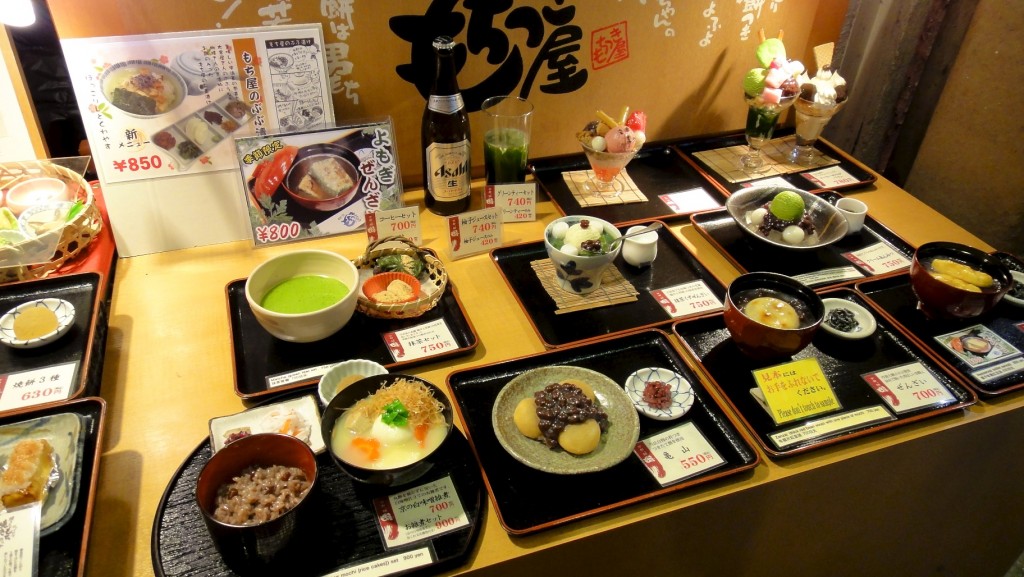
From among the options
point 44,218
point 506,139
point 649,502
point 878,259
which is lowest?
point 649,502

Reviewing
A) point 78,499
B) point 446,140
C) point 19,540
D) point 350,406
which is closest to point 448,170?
point 446,140

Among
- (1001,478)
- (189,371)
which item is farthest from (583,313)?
(1001,478)

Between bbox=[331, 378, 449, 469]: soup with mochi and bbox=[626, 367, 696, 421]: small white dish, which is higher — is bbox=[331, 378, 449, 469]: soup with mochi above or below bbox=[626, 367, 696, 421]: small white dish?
above

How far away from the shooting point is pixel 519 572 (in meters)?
1.24

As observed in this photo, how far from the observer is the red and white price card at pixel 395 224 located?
180 centimetres

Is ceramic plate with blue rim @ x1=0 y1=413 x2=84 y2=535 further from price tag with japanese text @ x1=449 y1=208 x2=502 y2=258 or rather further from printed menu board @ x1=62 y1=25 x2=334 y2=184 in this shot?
price tag with japanese text @ x1=449 y1=208 x2=502 y2=258

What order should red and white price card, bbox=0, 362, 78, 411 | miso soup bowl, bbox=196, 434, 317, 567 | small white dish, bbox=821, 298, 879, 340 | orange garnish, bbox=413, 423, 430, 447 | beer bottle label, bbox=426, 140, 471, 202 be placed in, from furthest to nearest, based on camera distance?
beer bottle label, bbox=426, 140, 471, 202, small white dish, bbox=821, 298, 879, 340, red and white price card, bbox=0, 362, 78, 411, orange garnish, bbox=413, 423, 430, 447, miso soup bowl, bbox=196, 434, 317, 567

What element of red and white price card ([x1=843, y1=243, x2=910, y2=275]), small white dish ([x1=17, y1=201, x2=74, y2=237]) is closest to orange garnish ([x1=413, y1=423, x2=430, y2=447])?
small white dish ([x1=17, y1=201, x2=74, y2=237])

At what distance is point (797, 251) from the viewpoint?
6.18 ft

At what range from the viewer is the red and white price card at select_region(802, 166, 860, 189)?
7.50ft

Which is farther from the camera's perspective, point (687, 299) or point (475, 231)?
point (475, 231)

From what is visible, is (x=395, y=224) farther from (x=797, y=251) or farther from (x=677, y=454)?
(x=797, y=251)

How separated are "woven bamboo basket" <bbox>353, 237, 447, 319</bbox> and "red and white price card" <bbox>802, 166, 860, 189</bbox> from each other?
1.40 m

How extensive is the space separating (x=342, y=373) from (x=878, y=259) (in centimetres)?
158
